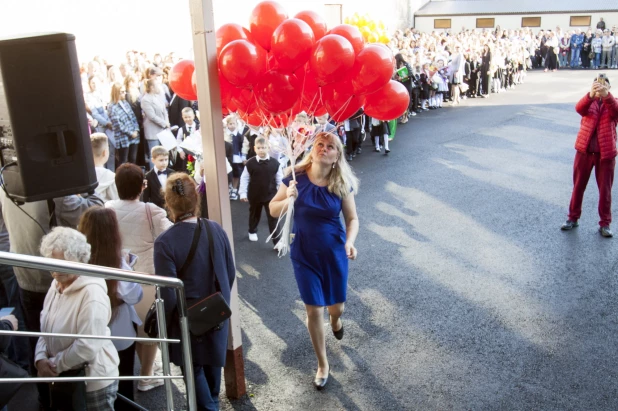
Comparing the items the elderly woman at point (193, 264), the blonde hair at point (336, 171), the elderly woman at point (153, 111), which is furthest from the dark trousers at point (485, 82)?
the elderly woman at point (193, 264)

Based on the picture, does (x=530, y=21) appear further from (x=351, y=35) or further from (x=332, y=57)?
(x=332, y=57)

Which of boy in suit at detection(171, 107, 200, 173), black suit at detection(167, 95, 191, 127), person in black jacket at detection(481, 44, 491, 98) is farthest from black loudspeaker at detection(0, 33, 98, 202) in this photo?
person in black jacket at detection(481, 44, 491, 98)

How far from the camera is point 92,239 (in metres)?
3.61

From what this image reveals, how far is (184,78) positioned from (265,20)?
69 cm

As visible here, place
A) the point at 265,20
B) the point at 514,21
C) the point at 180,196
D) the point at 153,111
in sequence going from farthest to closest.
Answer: the point at 514,21 → the point at 153,111 → the point at 265,20 → the point at 180,196

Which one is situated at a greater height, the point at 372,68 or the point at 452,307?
the point at 372,68

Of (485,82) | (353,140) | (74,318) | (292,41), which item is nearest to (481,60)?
(485,82)

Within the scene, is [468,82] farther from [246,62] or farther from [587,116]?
[246,62]

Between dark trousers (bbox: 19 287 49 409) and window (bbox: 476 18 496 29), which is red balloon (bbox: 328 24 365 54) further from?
window (bbox: 476 18 496 29)

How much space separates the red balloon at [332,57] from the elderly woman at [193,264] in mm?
1097

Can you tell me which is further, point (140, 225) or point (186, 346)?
point (140, 225)

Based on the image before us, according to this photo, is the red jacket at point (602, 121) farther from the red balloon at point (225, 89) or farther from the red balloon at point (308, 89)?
the red balloon at point (225, 89)

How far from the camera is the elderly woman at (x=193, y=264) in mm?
3549

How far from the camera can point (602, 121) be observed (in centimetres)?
703
